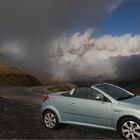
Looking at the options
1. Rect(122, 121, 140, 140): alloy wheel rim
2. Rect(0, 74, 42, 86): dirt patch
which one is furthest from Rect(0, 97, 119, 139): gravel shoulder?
Rect(0, 74, 42, 86): dirt patch

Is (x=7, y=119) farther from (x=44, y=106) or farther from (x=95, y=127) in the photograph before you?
(x=95, y=127)

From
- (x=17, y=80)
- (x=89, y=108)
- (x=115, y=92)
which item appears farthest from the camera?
(x=17, y=80)

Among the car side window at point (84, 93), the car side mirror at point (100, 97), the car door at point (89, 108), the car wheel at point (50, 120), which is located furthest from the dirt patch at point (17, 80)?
the car side mirror at point (100, 97)

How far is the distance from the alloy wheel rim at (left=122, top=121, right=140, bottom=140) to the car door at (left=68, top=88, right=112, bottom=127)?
48 cm

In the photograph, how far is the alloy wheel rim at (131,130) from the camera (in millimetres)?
8883

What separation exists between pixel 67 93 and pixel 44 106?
0.92m

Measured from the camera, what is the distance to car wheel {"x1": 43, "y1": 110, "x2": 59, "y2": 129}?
10757mm

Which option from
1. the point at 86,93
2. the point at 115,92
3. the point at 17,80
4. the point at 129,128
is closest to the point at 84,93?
the point at 86,93

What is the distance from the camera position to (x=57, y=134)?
33.2 feet

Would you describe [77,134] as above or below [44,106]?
below

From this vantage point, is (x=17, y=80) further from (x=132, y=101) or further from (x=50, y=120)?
(x=132, y=101)

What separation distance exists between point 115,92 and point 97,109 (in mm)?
893

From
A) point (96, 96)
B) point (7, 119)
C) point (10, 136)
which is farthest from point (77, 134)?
point (7, 119)

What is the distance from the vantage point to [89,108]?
9.77m
